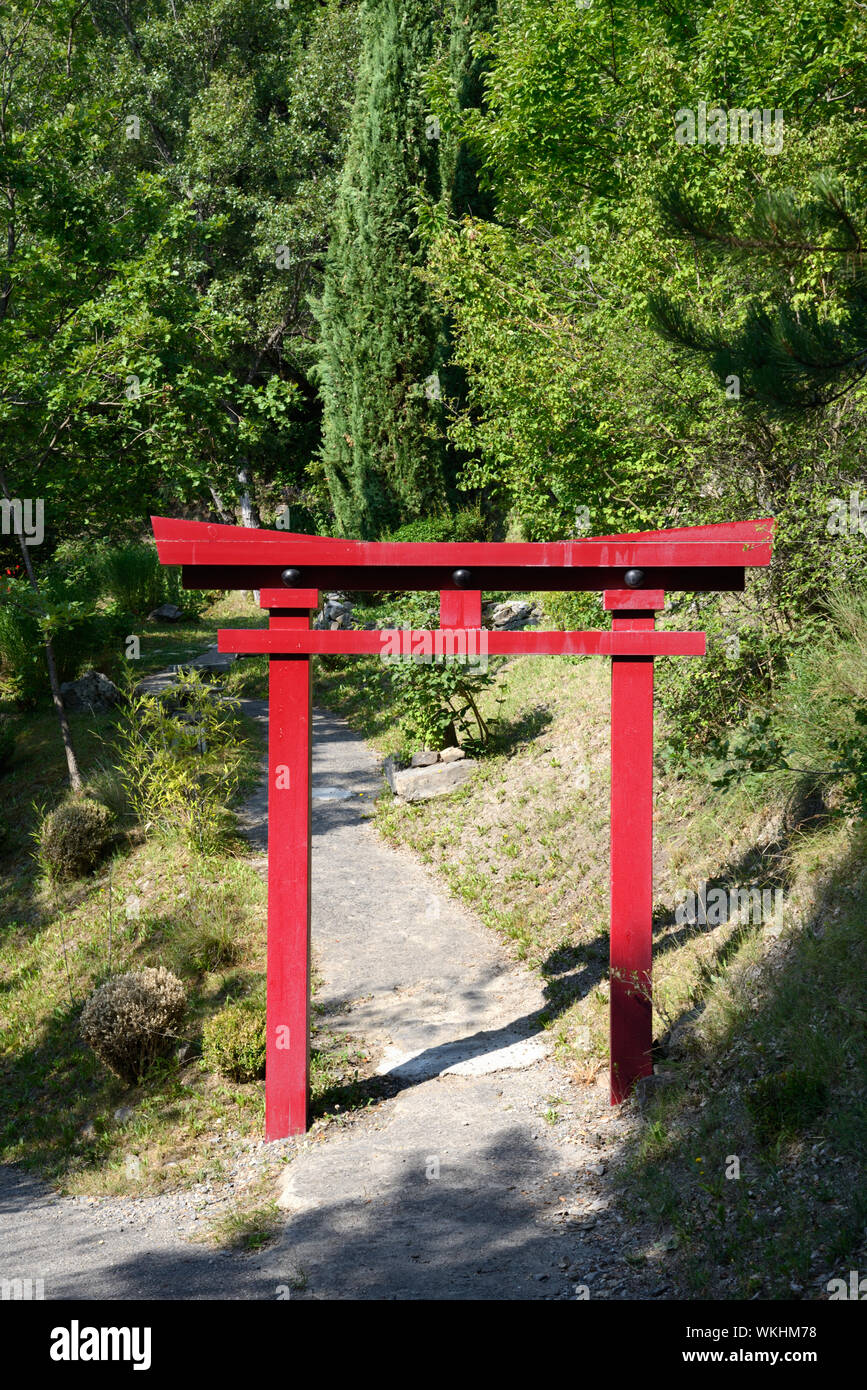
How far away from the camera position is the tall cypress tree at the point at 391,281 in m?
16.4

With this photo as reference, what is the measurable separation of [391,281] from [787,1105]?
1461 centimetres

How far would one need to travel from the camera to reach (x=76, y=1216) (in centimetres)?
598

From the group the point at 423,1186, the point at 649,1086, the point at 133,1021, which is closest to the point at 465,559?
the point at 649,1086

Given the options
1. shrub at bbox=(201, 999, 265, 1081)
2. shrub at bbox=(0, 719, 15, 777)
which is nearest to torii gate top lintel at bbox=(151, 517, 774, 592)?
shrub at bbox=(201, 999, 265, 1081)

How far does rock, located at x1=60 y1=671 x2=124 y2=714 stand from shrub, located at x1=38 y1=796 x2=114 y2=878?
3675 millimetres

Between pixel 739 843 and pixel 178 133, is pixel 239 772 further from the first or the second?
pixel 178 133

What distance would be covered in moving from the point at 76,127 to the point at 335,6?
539 inches

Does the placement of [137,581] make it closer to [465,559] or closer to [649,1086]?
[465,559]

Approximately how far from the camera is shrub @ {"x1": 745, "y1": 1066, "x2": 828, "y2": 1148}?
14.8 feet

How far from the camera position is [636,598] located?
5.71 metres

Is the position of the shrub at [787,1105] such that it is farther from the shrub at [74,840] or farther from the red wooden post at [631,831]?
the shrub at [74,840]

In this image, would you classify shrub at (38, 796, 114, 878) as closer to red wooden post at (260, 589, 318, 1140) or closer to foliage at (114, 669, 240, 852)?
foliage at (114, 669, 240, 852)

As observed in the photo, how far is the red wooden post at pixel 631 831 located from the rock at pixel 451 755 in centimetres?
562

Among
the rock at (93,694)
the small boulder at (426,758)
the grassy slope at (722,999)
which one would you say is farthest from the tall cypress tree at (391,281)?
the grassy slope at (722,999)
